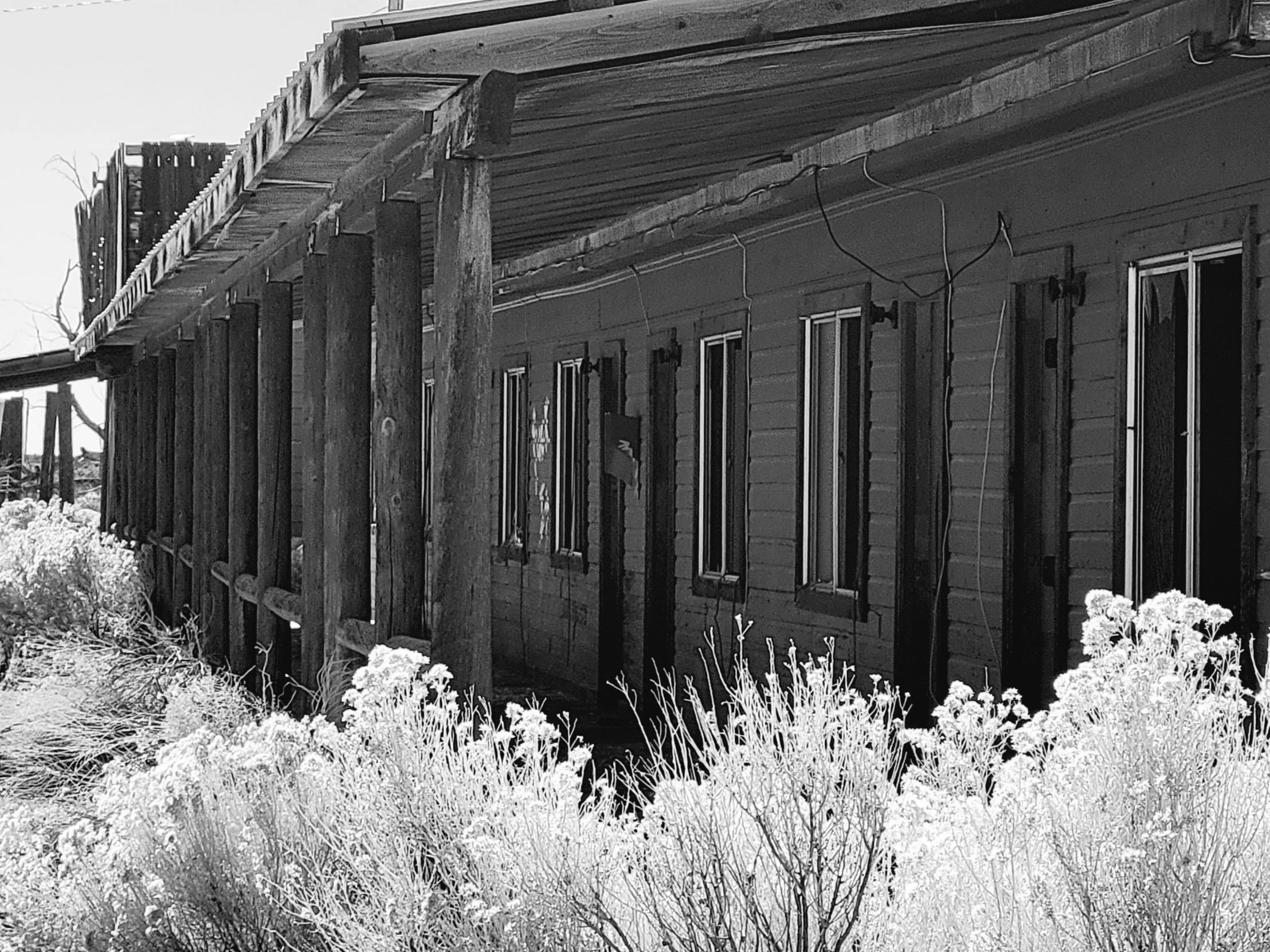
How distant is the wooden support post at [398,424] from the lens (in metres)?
6.66

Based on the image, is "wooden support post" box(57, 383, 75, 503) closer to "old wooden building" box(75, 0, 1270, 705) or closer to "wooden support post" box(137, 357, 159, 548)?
"wooden support post" box(137, 357, 159, 548)

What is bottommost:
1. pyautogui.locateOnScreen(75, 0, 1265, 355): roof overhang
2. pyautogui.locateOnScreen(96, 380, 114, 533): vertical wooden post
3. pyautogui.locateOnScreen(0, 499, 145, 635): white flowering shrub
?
pyautogui.locateOnScreen(0, 499, 145, 635): white flowering shrub

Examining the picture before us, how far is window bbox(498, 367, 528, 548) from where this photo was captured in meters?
13.9

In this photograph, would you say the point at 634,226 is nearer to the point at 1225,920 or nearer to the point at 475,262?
the point at 475,262

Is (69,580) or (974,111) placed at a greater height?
(974,111)

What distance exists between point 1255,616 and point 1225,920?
3.02m

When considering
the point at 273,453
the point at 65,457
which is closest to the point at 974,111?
the point at 273,453

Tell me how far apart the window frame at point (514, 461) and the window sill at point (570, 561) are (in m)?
0.84

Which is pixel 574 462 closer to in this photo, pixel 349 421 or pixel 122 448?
pixel 349 421

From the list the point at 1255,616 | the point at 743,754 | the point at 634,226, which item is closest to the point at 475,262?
the point at 743,754

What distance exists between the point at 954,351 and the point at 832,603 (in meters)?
1.61

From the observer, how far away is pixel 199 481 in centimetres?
1302

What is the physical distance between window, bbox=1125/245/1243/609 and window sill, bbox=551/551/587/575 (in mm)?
6021

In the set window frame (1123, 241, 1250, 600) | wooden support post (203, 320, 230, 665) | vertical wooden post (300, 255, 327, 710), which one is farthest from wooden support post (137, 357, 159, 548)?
window frame (1123, 241, 1250, 600)
